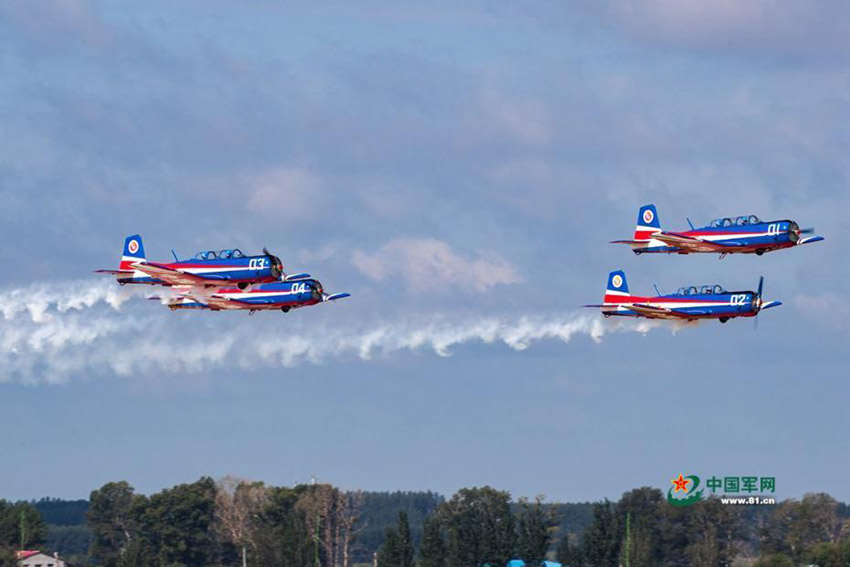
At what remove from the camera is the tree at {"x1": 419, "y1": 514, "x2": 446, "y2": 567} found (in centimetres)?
15112


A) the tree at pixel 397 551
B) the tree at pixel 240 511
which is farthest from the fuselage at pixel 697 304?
the tree at pixel 240 511

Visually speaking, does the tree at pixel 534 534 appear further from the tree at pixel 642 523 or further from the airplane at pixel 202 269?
the airplane at pixel 202 269

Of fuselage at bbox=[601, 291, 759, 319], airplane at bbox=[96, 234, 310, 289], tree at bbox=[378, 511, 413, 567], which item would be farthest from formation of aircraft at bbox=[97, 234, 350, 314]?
tree at bbox=[378, 511, 413, 567]

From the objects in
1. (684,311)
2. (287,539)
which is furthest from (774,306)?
(287,539)

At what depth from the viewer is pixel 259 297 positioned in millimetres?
112812

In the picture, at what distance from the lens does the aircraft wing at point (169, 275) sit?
349 ft

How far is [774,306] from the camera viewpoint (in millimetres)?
106438

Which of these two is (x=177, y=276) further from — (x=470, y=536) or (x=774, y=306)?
(x=470, y=536)

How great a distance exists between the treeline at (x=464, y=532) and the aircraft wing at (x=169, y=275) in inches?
2068

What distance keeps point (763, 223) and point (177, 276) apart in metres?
39.8

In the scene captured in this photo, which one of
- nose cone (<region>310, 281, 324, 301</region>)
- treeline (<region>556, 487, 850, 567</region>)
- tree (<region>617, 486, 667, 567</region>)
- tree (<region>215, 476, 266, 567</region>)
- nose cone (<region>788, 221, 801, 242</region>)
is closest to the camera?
nose cone (<region>788, 221, 801, 242</region>)

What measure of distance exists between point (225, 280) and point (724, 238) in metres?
33.8

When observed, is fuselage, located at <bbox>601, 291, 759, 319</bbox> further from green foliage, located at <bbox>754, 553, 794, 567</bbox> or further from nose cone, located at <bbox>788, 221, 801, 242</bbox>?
green foliage, located at <bbox>754, 553, 794, 567</bbox>

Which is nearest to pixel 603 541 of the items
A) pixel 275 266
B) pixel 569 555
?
pixel 569 555
